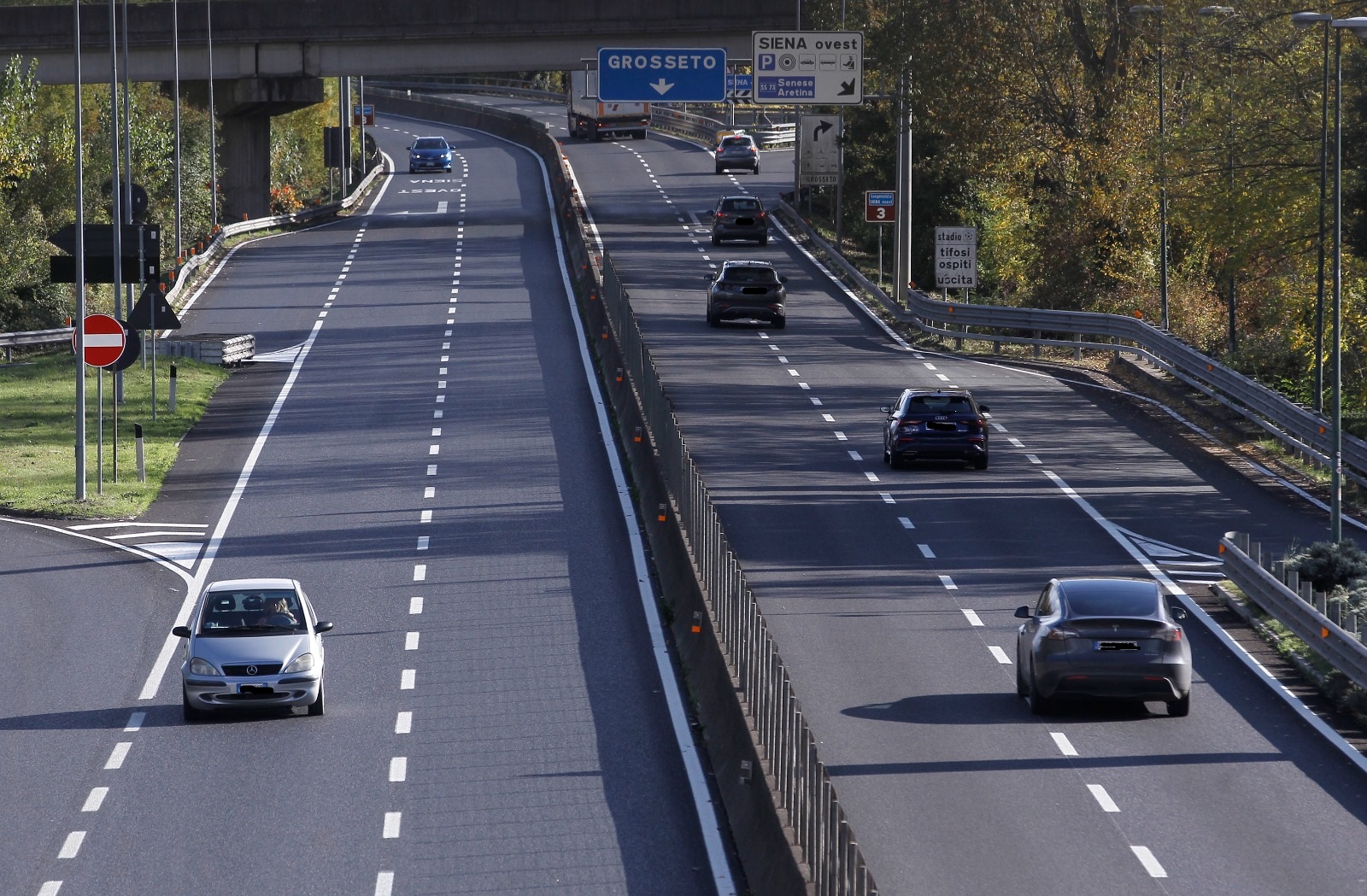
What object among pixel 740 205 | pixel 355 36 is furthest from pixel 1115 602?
pixel 355 36

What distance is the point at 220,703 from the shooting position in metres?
19.1

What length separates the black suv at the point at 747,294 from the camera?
49.6m

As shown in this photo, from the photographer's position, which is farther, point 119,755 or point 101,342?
point 101,342

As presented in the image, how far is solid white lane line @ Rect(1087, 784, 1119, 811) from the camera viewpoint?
1581 centimetres

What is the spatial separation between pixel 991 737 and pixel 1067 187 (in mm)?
40264

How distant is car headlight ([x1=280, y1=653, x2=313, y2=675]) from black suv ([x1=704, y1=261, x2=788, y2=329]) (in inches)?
1226

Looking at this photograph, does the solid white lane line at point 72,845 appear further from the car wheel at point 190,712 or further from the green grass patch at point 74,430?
the green grass patch at point 74,430

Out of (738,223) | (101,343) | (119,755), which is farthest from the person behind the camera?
(738,223)

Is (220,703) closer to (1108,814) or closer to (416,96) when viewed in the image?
(1108,814)

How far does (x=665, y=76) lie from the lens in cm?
5759

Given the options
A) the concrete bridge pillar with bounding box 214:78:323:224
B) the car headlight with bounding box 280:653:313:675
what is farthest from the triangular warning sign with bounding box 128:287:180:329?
the concrete bridge pillar with bounding box 214:78:323:224

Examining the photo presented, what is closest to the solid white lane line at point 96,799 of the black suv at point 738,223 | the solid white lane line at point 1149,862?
the solid white lane line at point 1149,862

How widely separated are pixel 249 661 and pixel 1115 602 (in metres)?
8.59

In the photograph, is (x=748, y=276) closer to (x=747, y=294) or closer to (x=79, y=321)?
(x=747, y=294)
